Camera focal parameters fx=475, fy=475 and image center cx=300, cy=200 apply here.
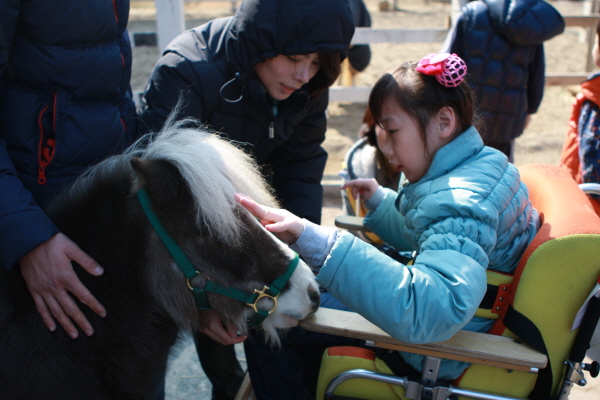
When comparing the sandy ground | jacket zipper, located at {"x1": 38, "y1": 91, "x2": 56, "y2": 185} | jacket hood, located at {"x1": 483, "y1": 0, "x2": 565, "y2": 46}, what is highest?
jacket hood, located at {"x1": 483, "y1": 0, "x2": 565, "y2": 46}

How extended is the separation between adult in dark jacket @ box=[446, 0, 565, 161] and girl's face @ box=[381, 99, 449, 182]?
5.61ft

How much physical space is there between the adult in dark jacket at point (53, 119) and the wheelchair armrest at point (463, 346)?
0.72 metres

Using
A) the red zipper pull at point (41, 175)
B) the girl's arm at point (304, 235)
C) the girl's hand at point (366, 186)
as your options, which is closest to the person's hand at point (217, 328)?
the girl's arm at point (304, 235)

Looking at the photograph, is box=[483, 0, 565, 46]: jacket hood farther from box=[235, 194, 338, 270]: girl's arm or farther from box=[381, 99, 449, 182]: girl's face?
box=[235, 194, 338, 270]: girl's arm

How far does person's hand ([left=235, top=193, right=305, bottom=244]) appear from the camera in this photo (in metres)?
1.39

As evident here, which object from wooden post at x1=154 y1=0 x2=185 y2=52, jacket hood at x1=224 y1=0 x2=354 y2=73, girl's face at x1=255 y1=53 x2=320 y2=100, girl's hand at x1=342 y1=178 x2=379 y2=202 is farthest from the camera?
wooden post at x1=154 y1=0 x2=185 y2=52

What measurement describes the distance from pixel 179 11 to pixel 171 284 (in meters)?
3.46

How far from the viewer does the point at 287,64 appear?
80.8 inches

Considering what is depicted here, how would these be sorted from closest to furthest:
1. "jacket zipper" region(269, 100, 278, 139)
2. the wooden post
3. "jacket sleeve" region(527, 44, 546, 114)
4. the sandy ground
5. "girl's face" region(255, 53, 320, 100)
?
"girl's face" region(255, 53, 320, 100) < "jacket zipper" region(269, 100, 278, 139) < "jacket sleeve" region(527, 44, 546, 114) < the wooden post < the sandy ground

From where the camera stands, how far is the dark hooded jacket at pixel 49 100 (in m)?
1.35

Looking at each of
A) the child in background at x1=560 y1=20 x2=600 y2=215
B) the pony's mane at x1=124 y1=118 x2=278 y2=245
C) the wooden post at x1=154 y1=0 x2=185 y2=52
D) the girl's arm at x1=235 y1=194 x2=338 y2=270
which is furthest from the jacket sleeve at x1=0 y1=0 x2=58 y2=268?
the child in background at x1=560 y1=20 x2=600 y2=215

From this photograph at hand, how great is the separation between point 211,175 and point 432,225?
2.48 feet

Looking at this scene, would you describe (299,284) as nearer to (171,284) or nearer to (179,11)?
(171,284)

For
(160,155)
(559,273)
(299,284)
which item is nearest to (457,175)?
(559,273)
